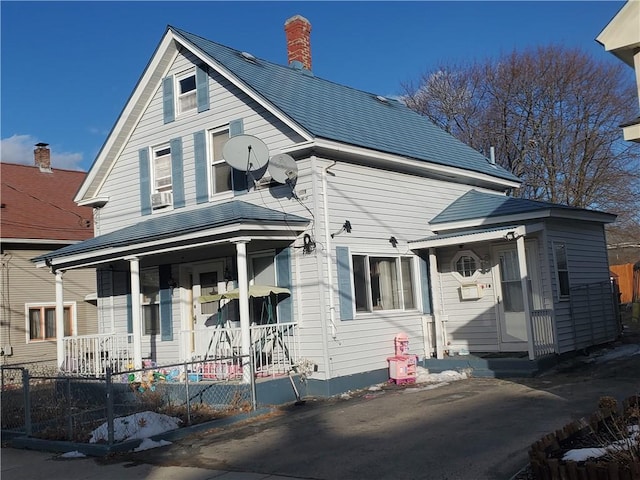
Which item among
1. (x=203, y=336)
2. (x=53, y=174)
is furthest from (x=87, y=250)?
(x=53, y=174)

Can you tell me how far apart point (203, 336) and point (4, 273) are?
382 inches

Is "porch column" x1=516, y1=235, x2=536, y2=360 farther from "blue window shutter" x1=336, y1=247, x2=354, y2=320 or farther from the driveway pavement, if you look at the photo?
"blue window shutter" x1=336, y1=247, x2=354, y2=320

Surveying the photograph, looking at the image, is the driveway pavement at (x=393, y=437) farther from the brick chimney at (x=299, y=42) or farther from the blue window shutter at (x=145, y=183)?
the brick chimney at (x=299, y=42)

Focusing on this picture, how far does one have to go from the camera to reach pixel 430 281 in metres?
15.2

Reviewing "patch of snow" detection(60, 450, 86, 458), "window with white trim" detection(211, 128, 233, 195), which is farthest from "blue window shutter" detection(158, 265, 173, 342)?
"patch of snow" detection(60, 450, 86, 458)

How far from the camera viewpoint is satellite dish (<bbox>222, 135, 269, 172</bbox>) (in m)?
12.7

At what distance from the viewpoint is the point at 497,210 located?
1412 centimetres

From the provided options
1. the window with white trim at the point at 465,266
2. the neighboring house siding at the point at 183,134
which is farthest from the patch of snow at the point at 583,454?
the window with white trim at the point at 465,266

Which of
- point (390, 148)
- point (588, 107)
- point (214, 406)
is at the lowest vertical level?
point (214, 406)

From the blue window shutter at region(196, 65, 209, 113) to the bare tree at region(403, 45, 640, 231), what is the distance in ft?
72.7

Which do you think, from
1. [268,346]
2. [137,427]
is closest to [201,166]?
[268,346]

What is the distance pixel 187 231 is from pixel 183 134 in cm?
365

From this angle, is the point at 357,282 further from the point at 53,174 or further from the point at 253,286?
the point at 53,174

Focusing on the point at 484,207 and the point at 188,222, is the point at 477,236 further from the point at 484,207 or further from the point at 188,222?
the point at 188,222
